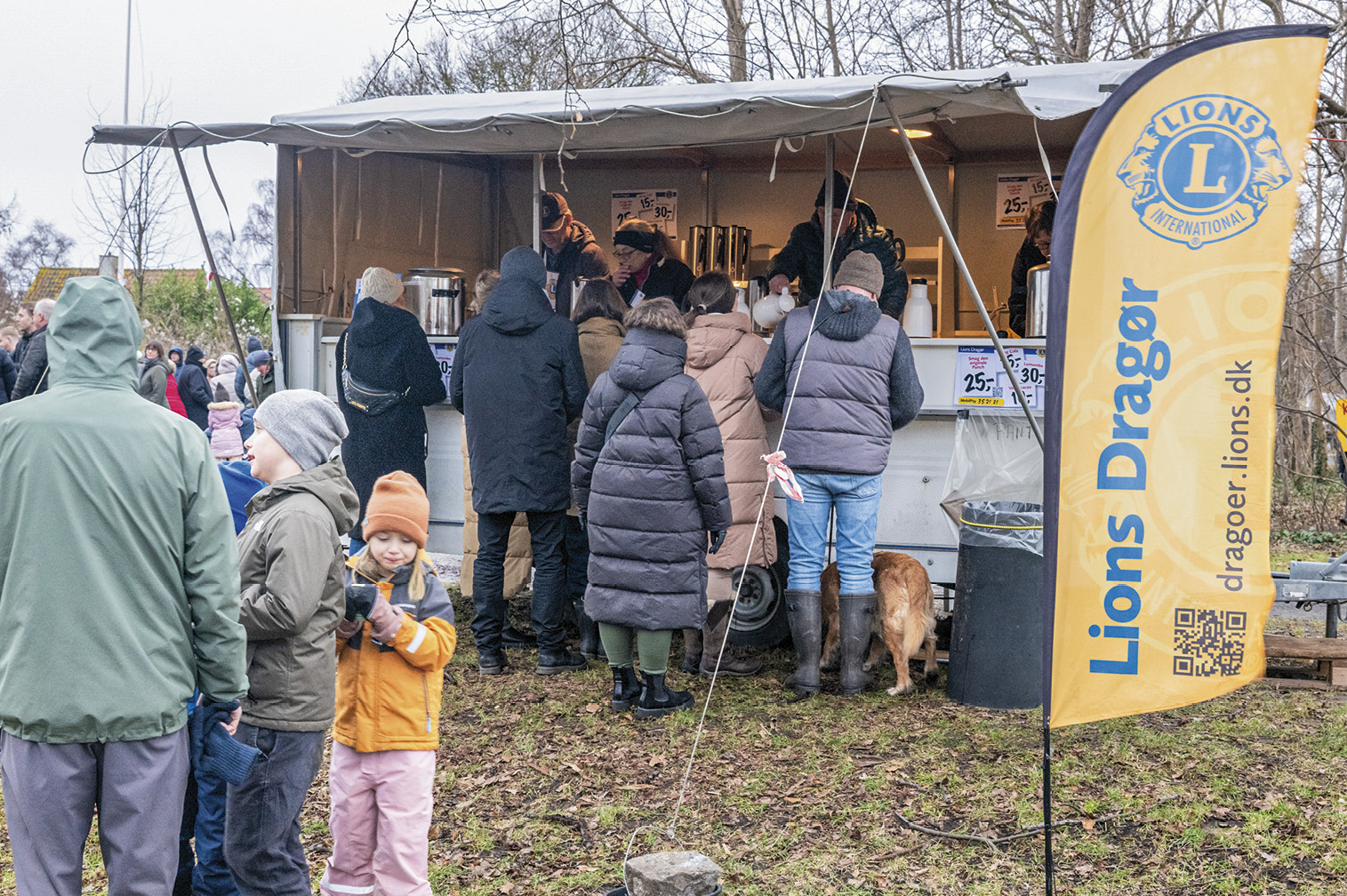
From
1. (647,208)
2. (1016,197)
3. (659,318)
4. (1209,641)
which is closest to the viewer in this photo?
(1209,641)

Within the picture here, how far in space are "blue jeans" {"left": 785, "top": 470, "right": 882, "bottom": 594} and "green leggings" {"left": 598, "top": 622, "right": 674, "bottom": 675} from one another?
0.74 m

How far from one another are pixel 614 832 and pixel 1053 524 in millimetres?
1853

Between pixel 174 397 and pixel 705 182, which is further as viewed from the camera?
pixel 174 397

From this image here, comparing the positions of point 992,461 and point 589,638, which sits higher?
point 992,461

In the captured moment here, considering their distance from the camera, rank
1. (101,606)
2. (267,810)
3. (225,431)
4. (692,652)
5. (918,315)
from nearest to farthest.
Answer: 1. (101,606)
2. (267,810)
3. (692,652)
4. (918,315)
5. (225,431)

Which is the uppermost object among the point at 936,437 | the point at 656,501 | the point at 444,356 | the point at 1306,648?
the point at 444,356

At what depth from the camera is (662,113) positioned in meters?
5.43

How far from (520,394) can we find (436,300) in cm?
195

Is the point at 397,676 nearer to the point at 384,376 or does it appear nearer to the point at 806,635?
the point at 806,635

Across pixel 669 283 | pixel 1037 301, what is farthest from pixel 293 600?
pixel 669 283

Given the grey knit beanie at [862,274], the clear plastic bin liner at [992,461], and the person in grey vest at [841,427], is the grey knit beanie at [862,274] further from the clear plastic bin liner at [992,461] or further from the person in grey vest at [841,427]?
the clear plastic bin liner at [992,461]

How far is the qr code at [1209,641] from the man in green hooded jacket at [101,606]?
235 cm

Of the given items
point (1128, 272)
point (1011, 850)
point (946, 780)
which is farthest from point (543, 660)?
point (1128, 272)

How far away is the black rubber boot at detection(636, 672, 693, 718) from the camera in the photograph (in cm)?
525
